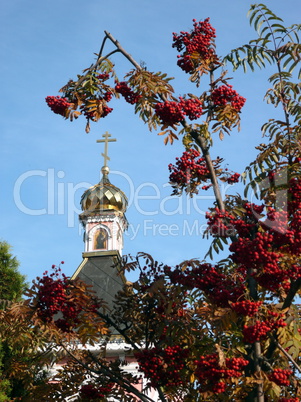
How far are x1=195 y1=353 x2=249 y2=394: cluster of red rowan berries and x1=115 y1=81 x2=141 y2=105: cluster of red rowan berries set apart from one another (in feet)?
9.96

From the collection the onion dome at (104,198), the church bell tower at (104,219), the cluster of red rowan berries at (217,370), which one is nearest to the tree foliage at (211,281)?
the cluster of red rowan berries at (217,370)

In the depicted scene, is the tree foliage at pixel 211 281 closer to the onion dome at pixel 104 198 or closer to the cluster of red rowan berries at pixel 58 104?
the cluster of red rowan berries at pixel 58 104

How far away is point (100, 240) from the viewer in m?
26.9

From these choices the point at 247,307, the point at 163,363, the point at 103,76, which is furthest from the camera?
the point at 103,76

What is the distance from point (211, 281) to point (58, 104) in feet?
8.92

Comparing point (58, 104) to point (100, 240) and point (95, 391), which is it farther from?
point (100, 240)

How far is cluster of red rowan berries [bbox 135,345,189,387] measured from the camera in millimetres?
5996

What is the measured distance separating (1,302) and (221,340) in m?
2.65

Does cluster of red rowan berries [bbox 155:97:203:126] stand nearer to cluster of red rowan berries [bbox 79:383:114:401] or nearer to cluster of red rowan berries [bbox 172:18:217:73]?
cluster of red rowan berries [bbox 172:18:217:73]

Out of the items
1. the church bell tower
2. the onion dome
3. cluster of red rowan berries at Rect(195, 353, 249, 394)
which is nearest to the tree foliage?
cluster of red rowan berries at Rect(195, 353, 249, 394)

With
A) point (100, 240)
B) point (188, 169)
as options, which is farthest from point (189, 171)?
point (100, 240)

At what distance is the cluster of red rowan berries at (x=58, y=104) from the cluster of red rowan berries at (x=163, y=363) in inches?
115

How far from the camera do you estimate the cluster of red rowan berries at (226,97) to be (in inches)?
263

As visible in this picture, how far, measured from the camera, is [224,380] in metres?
5.37
